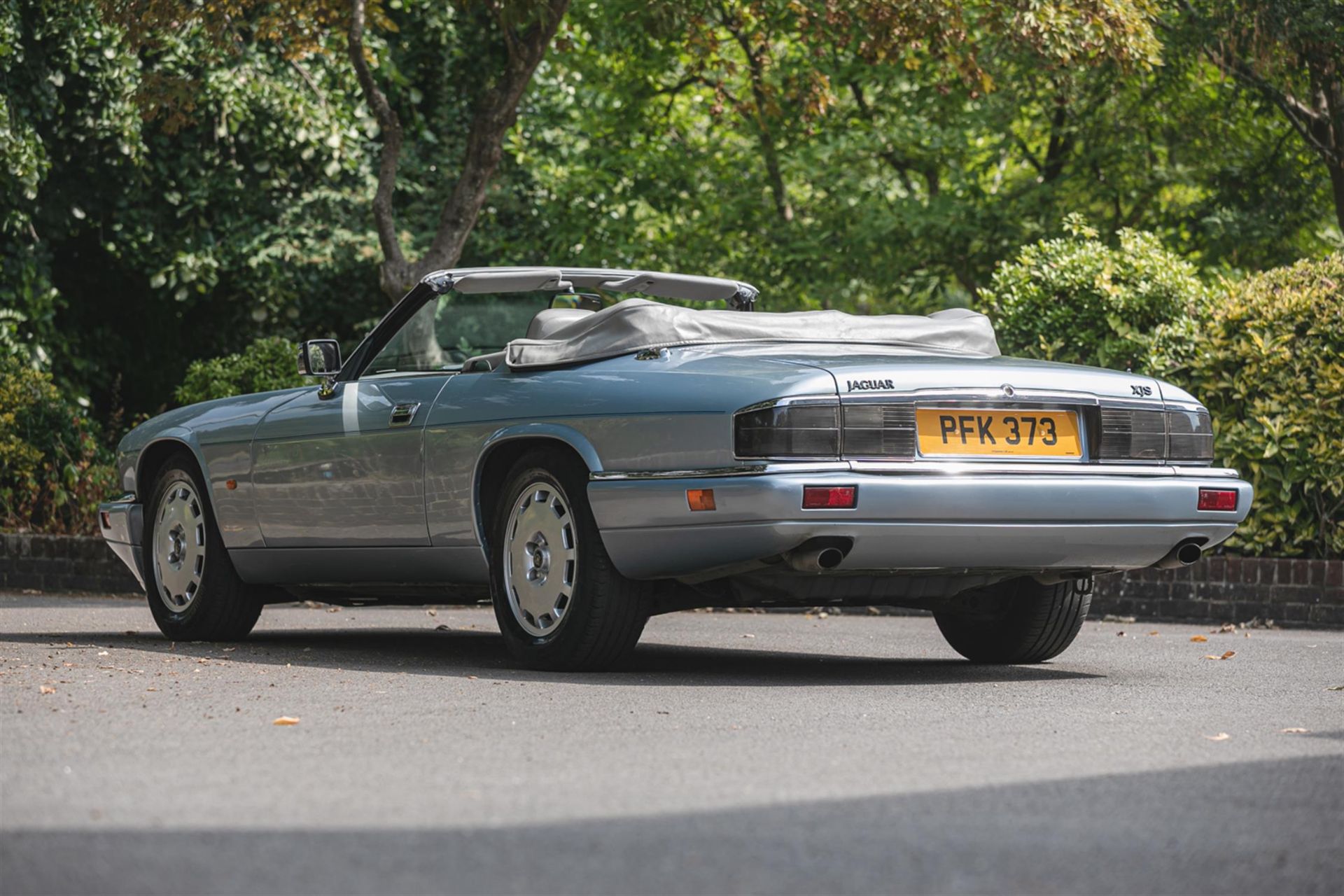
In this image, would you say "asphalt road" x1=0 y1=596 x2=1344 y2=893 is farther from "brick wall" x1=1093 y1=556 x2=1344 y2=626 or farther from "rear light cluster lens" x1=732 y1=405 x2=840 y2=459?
"brick wall" x1=1093 y1=556 x2=1344 y2=626

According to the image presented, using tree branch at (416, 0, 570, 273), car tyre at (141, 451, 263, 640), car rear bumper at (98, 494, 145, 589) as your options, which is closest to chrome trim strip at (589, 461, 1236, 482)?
car tyre at (141, 451, 263, 640)

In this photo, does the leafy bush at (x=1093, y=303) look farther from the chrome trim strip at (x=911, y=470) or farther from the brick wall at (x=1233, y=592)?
the chrome trim strip at (x=911, y=470)

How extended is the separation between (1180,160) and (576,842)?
1922cm

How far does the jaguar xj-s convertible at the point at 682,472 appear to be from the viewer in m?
6.35

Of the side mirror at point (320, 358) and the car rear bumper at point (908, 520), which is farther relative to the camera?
the side mirror at point (320, 358)

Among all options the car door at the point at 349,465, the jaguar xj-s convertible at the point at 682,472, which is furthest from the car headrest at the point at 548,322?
the car door at the point at 349,465

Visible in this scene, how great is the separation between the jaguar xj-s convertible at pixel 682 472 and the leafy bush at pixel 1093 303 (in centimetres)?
528

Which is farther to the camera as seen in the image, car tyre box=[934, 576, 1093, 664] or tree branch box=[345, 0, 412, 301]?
tree branch box=[345, 0, 412, 301]

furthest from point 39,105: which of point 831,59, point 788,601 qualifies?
point 788,601

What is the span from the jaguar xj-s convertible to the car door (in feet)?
0.04

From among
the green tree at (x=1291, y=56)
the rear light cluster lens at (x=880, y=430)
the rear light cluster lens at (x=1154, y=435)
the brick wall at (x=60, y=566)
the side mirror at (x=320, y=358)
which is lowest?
the brick wall at (x=60, y=566)

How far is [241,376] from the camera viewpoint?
55.1 ft

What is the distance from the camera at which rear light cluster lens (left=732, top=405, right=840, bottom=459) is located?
6.27 metres

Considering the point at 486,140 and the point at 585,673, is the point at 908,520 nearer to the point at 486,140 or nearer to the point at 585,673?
the point at 585,673
